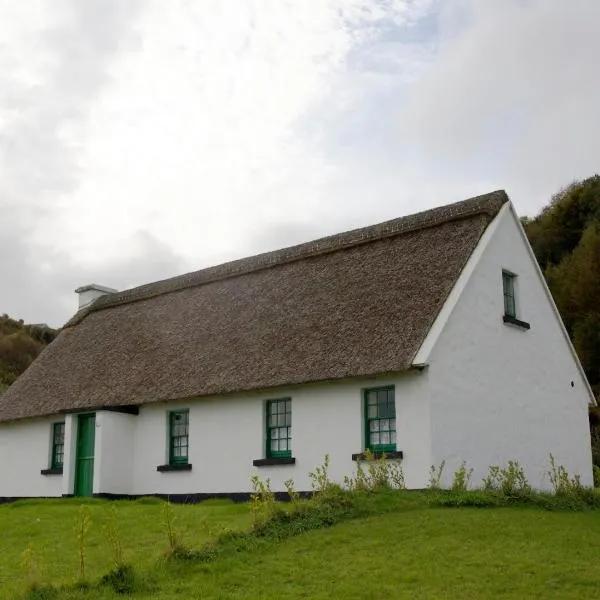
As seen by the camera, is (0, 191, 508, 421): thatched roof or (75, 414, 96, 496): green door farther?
(75, 414, 96, 496): green door

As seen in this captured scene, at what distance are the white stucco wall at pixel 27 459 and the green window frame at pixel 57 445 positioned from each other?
4.6 inches

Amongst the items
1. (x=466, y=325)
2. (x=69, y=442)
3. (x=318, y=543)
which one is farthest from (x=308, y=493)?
(x=69, y=442)

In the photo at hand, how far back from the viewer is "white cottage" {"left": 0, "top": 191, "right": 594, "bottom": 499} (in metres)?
16.9

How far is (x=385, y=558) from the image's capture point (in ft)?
33.6

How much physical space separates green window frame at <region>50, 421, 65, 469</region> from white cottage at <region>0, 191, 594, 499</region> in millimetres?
48

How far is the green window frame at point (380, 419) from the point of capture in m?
16.8

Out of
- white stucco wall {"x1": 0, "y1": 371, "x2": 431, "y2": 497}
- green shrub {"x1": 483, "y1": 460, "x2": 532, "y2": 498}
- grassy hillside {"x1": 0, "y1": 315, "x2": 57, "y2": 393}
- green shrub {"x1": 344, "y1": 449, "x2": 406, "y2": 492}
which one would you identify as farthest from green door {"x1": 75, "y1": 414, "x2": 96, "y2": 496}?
grassy hillside {"x1": 0, "y1": 315, "x2": 57, "y2": 393}

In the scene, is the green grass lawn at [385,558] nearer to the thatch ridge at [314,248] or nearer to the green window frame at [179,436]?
the green window frame at [179,436]

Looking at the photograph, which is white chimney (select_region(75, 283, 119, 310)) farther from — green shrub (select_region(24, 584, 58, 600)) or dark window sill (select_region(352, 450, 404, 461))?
green shrub (select_region(24, 584, 58, 600))

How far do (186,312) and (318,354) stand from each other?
276 inches

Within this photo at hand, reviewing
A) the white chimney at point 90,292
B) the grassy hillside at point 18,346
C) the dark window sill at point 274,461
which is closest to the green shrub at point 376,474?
the dark window sill at point 274,461

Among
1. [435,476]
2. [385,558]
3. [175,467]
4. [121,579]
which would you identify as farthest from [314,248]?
[121,579]

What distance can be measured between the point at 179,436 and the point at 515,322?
8.66 meters

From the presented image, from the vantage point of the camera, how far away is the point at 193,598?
8.86 meters
